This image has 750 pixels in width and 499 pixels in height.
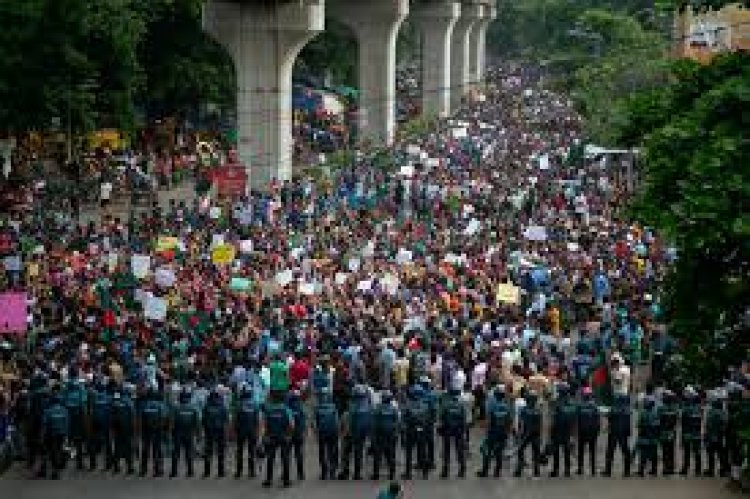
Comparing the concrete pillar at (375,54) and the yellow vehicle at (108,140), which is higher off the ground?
the concrete pillar at (375,54)

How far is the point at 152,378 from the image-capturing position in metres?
20.6

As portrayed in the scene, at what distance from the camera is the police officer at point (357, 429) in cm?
1900

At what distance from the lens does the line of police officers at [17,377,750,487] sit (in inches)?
747

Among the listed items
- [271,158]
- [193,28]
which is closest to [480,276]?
[271,158]

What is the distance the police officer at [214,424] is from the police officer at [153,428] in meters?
0.64

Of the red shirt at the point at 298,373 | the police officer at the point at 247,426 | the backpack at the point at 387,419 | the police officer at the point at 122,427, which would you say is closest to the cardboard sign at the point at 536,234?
the red shirt at the point at 298,373

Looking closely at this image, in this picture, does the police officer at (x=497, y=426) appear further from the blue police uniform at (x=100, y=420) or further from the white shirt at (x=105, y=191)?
the white shirt at (x=105, y=191)

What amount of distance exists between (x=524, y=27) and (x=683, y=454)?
9517 cm

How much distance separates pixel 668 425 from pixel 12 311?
10.2 meters

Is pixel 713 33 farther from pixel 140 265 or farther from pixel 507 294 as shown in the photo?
pixel 140 265

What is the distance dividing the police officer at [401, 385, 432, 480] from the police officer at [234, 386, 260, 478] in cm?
211

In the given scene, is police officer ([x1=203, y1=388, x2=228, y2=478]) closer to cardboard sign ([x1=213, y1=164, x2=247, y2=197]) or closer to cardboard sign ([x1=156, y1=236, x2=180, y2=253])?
cardboard sign ([x1=156, y1=236, x2=180, y2=253])

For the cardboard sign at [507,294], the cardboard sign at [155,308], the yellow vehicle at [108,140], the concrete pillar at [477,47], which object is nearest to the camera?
the cardboard sign at [155,308]

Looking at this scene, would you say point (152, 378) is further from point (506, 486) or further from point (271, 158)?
point (271, 158)
